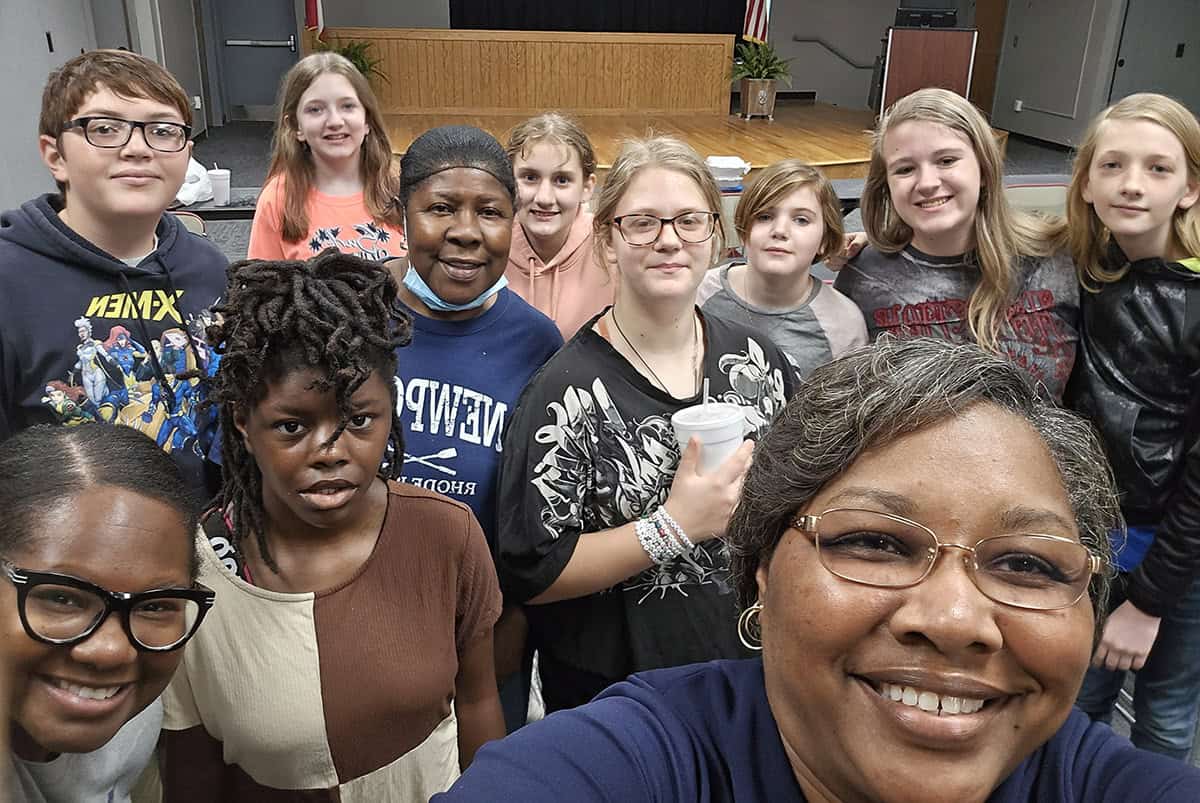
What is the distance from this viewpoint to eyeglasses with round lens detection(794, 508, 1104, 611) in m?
0.82

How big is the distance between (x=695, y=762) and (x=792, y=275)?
1.47 meters

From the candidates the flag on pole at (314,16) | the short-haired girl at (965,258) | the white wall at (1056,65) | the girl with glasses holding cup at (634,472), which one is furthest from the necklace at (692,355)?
the white wall at (1056,65)

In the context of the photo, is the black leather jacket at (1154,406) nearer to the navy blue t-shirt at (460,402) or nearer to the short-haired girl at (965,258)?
the short-haired girl at (965,258)

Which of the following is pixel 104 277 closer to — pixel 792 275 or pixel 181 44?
pixel 792 275

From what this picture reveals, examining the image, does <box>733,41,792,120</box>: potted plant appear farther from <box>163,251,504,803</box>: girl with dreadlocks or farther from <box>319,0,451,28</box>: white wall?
<box>163,251,504,803</box>: girl with dreadlocks

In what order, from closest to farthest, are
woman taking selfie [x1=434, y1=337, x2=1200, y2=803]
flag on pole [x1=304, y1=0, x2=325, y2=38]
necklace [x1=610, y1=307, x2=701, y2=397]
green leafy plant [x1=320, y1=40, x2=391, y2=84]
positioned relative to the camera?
1. woman taking selfie [x1=434, y1=337, x2=1200, y2=803]
2. necklace [x1=610, y1=307, x2=701, y2=397]
3. flag on pole [x1=304, y1=0, x2=325, y2=38]
4. green leafy plant [x1=320, y1=40, x2=391, y2=84]

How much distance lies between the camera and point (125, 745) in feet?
3.37

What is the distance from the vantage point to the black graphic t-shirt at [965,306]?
201cm

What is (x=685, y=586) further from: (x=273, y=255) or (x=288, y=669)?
(x=273, y=255)

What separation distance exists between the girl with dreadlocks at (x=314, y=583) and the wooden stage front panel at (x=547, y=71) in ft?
33.0

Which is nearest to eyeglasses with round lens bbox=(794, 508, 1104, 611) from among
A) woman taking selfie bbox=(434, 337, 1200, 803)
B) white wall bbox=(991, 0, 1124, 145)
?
woman taking selfie bbox=(434, 337, 1200, 803)

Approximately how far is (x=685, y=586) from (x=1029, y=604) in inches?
30.9

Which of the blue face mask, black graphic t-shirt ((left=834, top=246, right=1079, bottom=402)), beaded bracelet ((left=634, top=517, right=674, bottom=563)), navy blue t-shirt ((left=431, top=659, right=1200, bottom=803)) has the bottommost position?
beaded bracelet ((left=634, top=517, right=674, bottom=563))

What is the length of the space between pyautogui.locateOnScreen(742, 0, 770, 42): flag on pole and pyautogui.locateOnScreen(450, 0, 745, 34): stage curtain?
2099 mm
